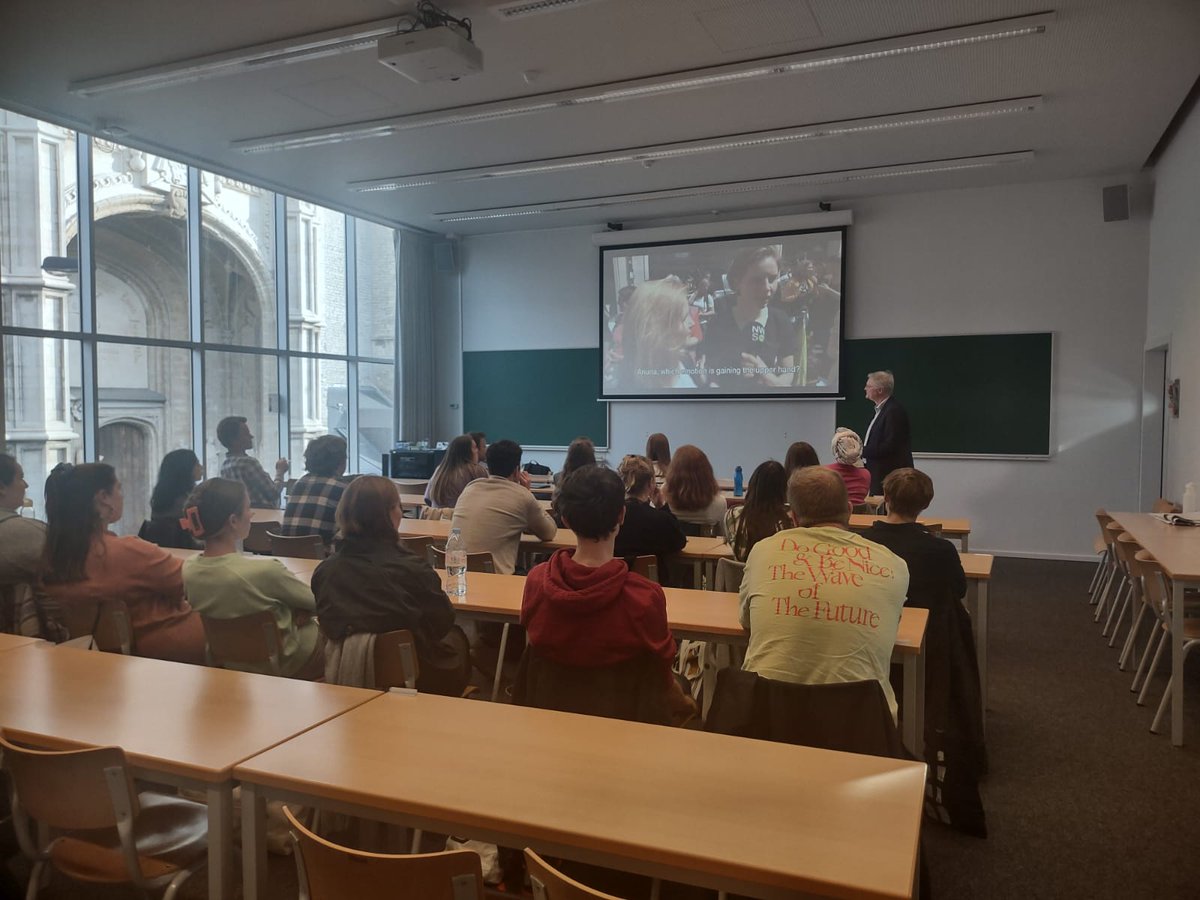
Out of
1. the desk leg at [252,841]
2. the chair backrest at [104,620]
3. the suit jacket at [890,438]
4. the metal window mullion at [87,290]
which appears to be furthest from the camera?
the metal window mullion at [87,290]

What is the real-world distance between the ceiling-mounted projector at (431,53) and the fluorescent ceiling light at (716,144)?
8.71 feet

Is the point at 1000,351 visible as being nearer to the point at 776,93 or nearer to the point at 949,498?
the point at 949,498

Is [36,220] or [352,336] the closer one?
[36,220]

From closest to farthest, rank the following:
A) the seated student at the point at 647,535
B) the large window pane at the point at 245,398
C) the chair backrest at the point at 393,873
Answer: the chair backrest at the point at 393,873, the seated student at the point at 647,535, the large window pane at the point at 245,398

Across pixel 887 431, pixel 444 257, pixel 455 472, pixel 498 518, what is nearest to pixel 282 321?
pixel 444 257

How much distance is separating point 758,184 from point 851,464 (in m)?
3.79

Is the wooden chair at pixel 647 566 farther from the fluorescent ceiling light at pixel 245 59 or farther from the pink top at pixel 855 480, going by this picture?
the fluorescent ceiling light at pixel 245 59

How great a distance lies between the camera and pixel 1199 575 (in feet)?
10.8

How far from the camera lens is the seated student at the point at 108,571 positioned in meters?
2.94

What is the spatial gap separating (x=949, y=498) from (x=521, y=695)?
718 cm

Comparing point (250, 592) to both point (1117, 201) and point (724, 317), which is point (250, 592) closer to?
point (724, 317)

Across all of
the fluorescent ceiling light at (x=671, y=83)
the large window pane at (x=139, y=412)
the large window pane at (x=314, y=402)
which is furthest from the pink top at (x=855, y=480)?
the large window pane at (x=139, y=412)

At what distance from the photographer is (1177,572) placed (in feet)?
11.0

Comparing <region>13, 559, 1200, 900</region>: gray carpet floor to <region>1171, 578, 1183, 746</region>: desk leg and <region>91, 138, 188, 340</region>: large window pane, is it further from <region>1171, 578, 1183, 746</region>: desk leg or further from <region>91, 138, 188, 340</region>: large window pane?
<region>91, 138, 188, 340</region>: large window pane
